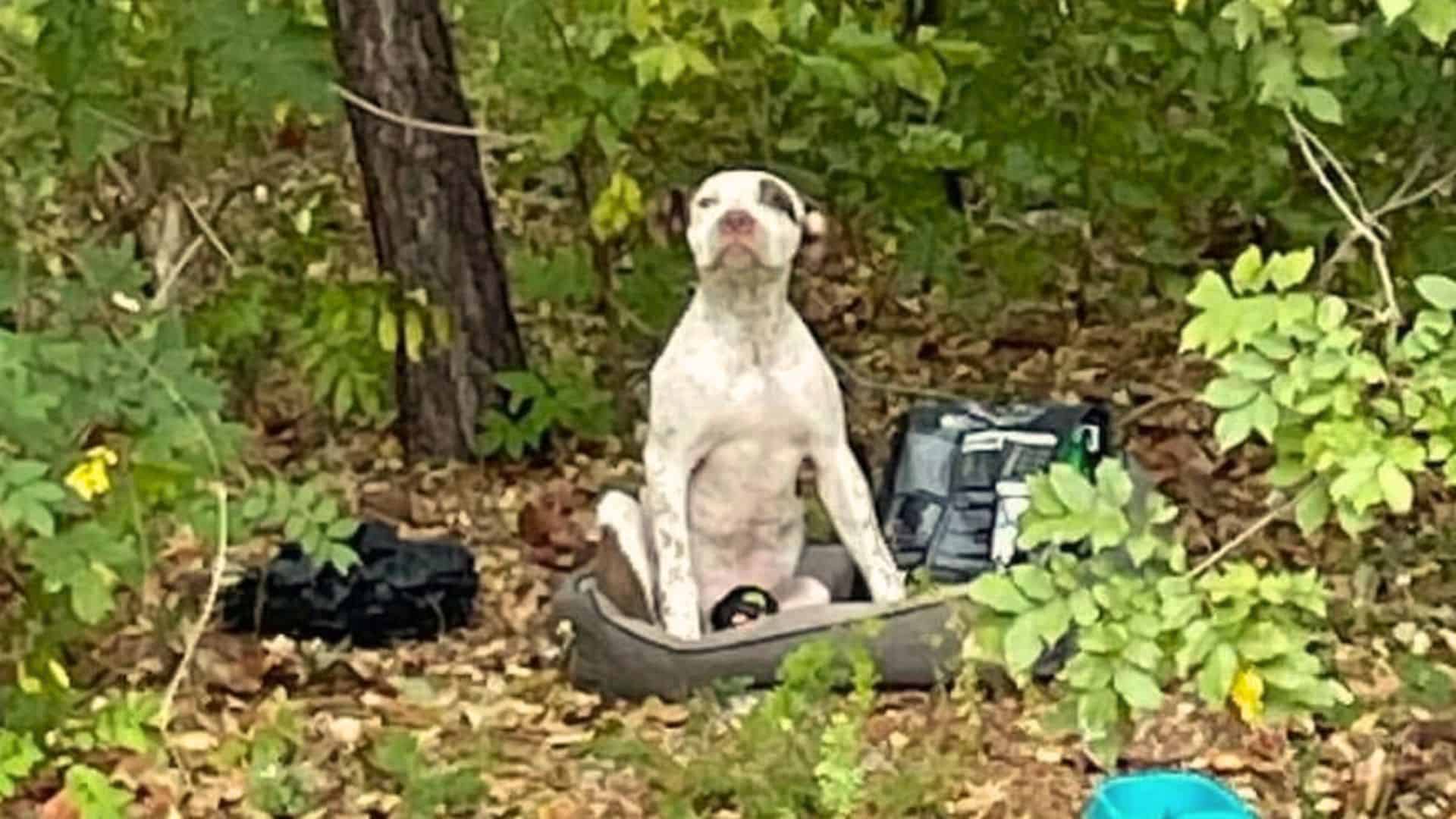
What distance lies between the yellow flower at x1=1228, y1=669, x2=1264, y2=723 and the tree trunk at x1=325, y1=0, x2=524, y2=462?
2.57 metres

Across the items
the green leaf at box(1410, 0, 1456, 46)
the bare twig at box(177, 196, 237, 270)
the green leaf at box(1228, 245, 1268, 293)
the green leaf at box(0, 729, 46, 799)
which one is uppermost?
the green leaf at box(1410, 0, 1456, 46)

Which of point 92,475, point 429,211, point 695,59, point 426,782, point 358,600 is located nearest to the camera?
point 92,475

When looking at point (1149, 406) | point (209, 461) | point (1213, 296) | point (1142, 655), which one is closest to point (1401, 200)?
point (1213, 296)

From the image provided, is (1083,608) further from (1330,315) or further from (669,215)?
(669,215)

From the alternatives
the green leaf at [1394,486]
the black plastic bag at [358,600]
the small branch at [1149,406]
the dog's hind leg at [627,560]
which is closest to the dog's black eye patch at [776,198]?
the dog's hind leg at [627,560]

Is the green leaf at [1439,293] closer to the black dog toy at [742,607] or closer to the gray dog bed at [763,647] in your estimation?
the gray dog bed at [763,647]

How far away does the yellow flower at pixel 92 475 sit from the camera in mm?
3316

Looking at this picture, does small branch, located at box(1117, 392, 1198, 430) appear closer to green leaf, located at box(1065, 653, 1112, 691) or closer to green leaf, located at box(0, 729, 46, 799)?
green leaf, located at box(1065, 653, 1112, 691)

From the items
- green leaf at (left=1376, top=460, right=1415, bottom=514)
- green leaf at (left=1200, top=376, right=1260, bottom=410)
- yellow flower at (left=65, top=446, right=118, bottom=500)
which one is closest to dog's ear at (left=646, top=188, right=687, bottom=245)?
yellow flower at (left=65, top=446, right=118, bottom=500)

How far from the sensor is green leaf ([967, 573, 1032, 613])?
295cm

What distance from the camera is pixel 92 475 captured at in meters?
3.32

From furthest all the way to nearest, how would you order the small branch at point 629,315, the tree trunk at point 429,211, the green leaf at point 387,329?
the small branch at point 629,315
the tree trunk at point 429,211
the green leaf at point 387,329

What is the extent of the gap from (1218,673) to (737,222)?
1.39 metres

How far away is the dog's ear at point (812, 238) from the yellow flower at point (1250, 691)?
4.81 ft
